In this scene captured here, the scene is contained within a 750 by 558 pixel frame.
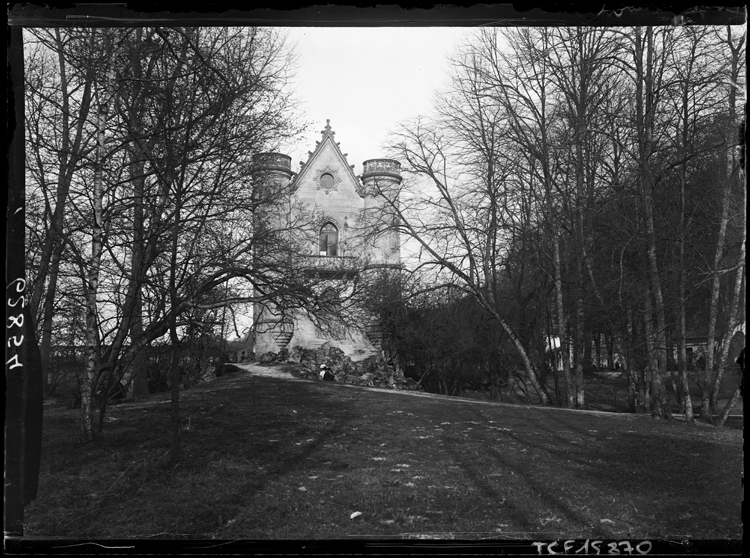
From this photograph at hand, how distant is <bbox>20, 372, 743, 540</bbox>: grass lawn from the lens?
418 cm

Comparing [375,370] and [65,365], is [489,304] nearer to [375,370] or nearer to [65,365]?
[375,370]

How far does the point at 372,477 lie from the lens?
5016mm

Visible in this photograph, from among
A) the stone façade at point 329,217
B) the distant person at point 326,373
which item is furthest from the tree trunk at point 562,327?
the distant person at point 326,373

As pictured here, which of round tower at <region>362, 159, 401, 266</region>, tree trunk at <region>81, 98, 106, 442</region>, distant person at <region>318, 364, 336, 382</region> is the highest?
round tower at <region>362, 159, 401, 266</region>

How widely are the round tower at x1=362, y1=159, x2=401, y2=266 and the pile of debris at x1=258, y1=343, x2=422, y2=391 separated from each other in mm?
1962

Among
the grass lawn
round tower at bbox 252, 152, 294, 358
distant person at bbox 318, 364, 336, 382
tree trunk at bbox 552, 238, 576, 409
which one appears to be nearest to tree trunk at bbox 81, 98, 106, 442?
the grass lawn

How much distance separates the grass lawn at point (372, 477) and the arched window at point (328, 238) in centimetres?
216

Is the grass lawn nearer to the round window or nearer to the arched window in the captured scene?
the arched window

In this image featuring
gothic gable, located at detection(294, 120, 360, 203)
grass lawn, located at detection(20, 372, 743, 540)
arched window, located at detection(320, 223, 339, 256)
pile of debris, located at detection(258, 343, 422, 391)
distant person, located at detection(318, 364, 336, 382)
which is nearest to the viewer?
grass lawn, located at detection(20, 372, 743, 540)

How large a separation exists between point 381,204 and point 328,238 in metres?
1.50

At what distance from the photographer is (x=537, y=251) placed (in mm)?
9406

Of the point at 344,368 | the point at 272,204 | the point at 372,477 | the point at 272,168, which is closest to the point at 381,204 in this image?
the point at 272,204

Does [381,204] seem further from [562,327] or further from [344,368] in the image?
[344,368]

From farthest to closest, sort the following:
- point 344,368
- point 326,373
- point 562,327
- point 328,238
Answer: point 344,368, point 326,373, point 562,327, point 328,238
